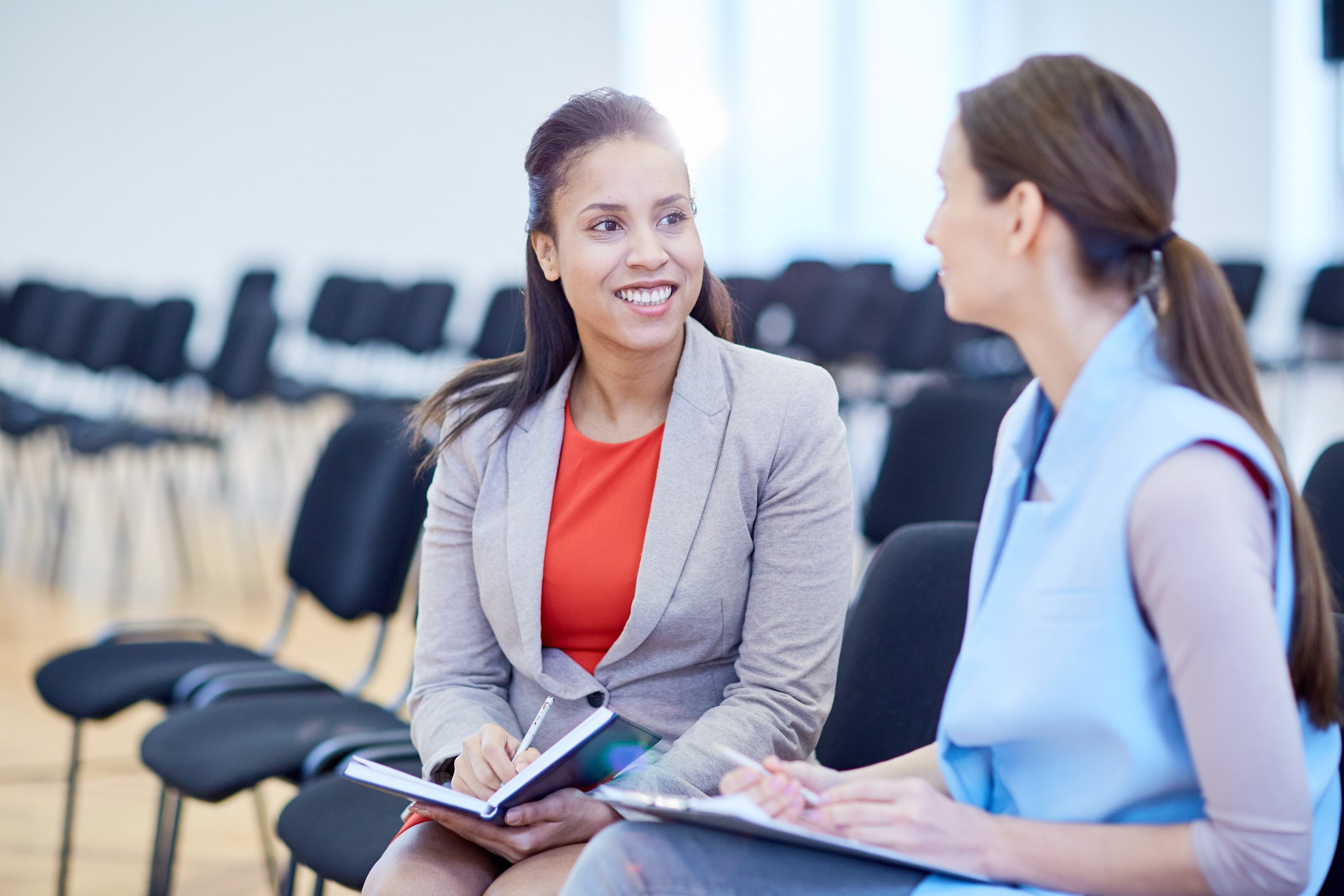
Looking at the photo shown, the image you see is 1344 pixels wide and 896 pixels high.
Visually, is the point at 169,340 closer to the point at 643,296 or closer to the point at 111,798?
the point at 111,798

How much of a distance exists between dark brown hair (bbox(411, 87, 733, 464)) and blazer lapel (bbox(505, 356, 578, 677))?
3cm

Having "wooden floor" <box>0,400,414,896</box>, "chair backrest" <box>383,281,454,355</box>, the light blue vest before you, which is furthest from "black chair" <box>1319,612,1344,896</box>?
"chair backrest" <box>383,281,454,355</box>

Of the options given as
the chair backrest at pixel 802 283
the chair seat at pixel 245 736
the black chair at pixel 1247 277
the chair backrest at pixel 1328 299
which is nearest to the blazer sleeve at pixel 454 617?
the chair seat at pixel 245 736

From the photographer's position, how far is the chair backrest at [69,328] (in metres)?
6.03

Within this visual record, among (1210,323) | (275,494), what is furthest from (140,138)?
(1210,323)

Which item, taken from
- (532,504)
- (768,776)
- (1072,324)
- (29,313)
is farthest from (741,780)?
(29,313)

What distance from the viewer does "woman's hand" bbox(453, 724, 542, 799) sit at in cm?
136

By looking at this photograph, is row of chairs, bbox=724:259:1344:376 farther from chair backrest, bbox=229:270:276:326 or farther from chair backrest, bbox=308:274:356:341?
chair backrest, bbox=229:270:276:326

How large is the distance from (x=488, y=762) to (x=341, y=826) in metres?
0.41

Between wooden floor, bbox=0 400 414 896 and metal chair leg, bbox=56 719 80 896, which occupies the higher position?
metal chair leg, bbox=56 719 80 896

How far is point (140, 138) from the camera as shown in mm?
8508

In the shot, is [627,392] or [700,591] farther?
[627,392]

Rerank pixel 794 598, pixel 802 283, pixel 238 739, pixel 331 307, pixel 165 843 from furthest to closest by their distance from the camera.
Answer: pixel 802 283 < pixel 331 307 < pixel 165 843 < pixel 238 739 < pixel 794 598

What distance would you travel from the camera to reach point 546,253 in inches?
66.2
